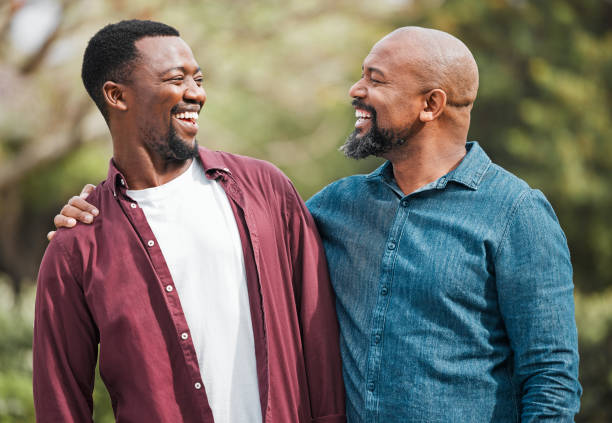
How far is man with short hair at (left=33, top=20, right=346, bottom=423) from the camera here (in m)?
2.59

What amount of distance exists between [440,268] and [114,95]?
1.42 metres

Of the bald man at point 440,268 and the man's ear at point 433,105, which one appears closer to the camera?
the bald man at point 440,268

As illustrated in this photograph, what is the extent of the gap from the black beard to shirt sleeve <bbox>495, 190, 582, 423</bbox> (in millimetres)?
1215

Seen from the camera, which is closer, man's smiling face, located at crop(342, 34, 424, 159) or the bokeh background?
man's smiling face, located at crop(342, 34, 424, 159)

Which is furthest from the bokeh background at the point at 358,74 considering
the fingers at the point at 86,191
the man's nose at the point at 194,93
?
the man's nose at the point at 194,93

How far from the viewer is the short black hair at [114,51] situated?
9.11 feet

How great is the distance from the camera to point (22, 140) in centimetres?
1360

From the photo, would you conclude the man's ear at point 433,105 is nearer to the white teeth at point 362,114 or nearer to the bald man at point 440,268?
the bald man at point 440,268

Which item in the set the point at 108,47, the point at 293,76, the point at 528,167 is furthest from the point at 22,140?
the point at 108,47

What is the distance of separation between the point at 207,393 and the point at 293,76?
36.5 ft

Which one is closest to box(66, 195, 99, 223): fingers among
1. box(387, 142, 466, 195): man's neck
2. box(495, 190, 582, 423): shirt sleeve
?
box(387, 142, 466, 195): man's neck

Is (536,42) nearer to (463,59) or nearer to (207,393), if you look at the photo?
(463,59)

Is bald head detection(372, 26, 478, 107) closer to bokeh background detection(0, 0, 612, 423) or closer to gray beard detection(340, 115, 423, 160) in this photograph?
gray beard detection(340, 115, 423, 160)

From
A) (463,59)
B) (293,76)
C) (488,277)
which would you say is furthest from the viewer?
(293,76)
